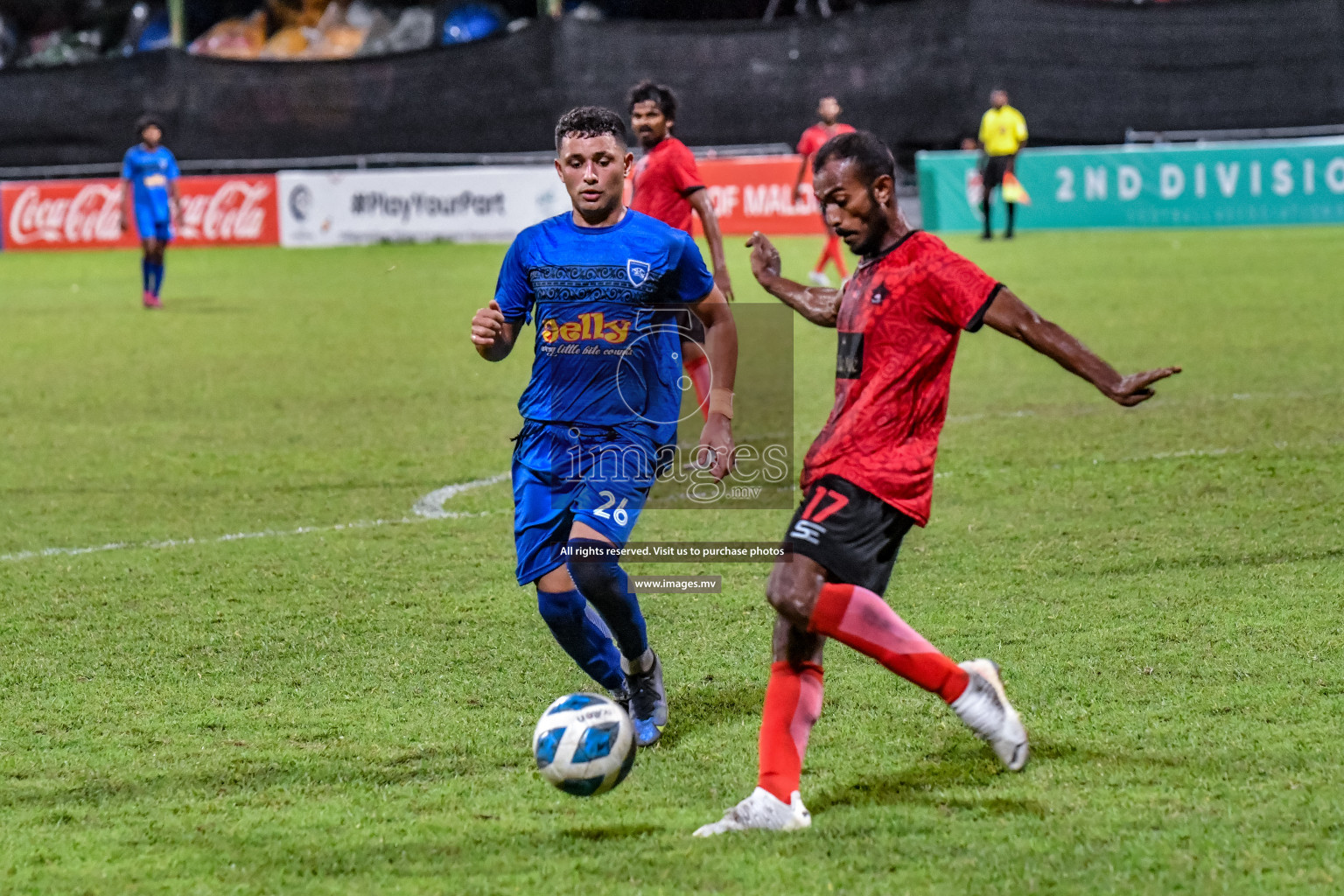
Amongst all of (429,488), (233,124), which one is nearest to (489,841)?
(429,488)

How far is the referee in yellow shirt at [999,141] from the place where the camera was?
23656mm

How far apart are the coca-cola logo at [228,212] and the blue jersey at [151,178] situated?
31.3ft

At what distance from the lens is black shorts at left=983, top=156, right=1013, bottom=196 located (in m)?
23.9

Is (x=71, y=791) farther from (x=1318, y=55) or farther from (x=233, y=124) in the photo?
(x=233, y=124)

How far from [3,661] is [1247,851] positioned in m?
3.68

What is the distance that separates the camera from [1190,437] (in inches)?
346

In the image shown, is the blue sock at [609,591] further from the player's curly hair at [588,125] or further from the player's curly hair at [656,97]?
the player's curly hair at [656,97]

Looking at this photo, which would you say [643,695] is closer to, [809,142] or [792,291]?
[792,291]

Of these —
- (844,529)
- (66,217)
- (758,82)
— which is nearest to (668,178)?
(844,529)

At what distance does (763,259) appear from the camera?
417 centimetres

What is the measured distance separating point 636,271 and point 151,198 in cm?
1475

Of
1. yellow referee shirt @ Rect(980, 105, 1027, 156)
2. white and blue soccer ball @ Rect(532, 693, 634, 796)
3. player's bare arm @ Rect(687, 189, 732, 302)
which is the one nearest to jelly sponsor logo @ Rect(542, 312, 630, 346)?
white and blue soccer ball @ Rect(532, 693, 634, 796)

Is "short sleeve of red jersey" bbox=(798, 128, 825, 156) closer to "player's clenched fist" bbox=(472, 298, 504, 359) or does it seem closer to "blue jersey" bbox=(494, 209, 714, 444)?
"blue jersey" bbox=(494, 209, 714, 444)

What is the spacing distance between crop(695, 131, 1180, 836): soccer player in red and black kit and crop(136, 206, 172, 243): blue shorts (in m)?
15.4
